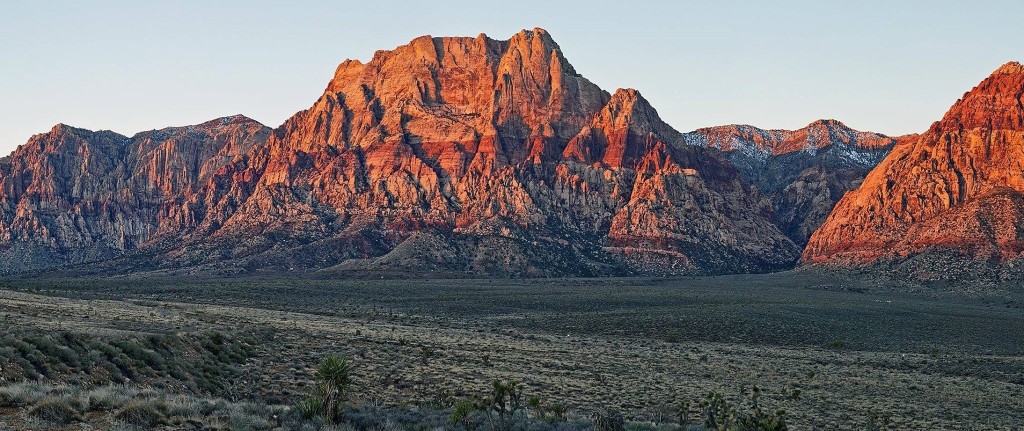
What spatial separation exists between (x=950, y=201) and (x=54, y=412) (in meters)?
160

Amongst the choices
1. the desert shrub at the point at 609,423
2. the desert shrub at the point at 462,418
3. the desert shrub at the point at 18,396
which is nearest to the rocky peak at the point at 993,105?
the desert shrub at the point at 609,423

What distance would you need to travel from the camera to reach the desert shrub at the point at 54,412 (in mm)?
16562

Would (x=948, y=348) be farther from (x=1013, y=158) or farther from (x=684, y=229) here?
(x=684, y=229)

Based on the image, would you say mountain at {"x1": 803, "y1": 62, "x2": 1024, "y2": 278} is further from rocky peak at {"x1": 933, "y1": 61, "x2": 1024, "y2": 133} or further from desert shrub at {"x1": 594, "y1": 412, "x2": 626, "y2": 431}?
desert shrub at {"x1": 594, "y1": 412, "x2": 626, "y2": 431}

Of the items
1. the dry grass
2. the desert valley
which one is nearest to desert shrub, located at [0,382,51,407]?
the desert valley

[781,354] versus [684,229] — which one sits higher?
[684,229]

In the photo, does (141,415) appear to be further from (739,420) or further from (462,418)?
(739,420)

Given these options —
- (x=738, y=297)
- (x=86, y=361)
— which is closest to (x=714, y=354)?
(x=86, y=361)

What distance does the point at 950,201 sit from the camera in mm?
152375

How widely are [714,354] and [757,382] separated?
35.9 feet

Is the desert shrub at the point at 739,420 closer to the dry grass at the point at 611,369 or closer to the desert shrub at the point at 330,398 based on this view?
the dry grass at the point at 611,369

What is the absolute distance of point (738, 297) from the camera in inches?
3905

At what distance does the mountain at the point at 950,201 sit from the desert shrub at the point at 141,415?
130m

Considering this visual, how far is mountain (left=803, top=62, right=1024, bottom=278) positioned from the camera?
13462 cm
